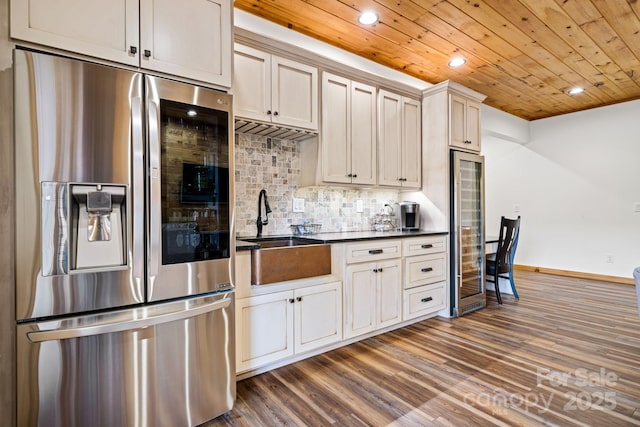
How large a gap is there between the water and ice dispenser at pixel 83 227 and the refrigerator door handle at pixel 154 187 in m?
0.11

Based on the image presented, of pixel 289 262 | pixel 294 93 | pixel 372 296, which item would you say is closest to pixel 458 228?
pixel 372 296

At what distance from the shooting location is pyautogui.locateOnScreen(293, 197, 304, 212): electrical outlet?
3057mm

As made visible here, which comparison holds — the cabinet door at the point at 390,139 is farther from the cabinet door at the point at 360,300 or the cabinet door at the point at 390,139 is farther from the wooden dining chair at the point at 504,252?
the wooden dining chair at the point at 504,252

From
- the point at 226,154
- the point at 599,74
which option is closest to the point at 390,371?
the point at 226,154

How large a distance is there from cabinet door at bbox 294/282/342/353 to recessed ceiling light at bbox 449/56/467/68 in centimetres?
268

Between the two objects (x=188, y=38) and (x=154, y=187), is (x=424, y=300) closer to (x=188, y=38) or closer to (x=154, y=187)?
(x=154, y=187)

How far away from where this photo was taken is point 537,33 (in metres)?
2.99

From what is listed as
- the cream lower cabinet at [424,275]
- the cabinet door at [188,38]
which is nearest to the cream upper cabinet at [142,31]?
the cabinet door at [188,38]

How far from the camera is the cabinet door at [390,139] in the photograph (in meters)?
3.23

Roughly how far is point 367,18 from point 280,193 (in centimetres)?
161

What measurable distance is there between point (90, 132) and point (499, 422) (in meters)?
2.42

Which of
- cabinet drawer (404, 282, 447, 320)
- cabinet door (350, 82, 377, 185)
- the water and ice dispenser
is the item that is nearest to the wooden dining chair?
cabinet drawer (404, 282, 447, 320)

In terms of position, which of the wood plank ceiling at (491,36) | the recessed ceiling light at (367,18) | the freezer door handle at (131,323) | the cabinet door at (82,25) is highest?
the wood plank ceiling at (491,36)

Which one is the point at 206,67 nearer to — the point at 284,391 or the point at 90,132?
the point at 90,132
